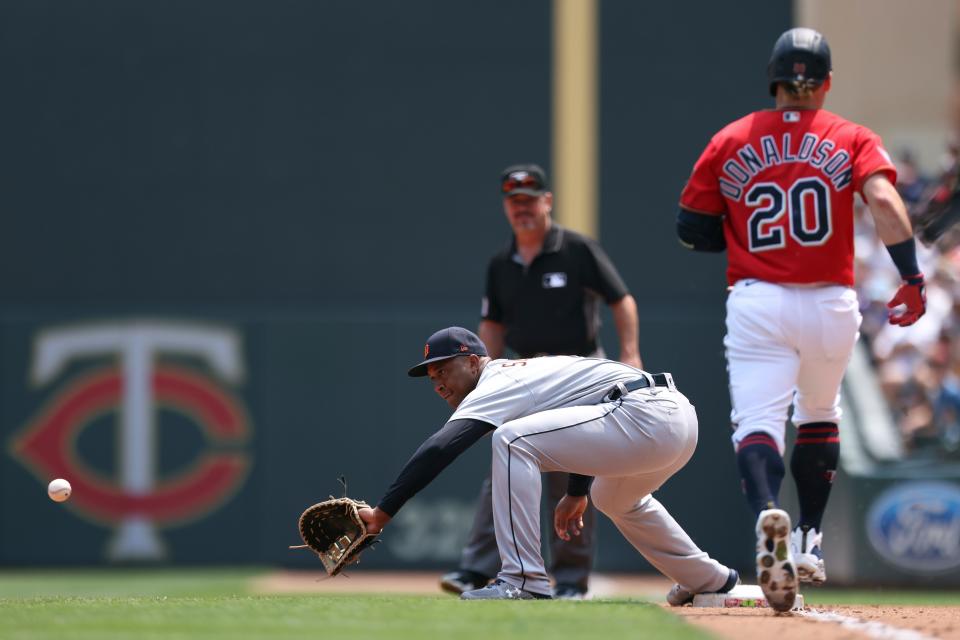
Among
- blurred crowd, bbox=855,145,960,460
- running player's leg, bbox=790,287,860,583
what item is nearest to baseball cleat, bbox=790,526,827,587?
running player's leg, bbox=790,287,860,583

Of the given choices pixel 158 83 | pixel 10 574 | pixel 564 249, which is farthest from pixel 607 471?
pixel 158 83

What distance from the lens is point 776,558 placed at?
4656 millimetres

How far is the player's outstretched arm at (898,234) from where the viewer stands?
505 centimetres

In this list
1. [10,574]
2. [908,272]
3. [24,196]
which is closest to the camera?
[908,272]

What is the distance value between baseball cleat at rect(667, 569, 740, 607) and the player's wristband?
4.32 feet

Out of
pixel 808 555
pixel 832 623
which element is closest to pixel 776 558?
pixel 832 623

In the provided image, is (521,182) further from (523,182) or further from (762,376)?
(762,376)

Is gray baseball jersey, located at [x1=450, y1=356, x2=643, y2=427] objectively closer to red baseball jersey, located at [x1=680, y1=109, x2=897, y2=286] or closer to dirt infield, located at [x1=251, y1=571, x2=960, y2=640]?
red baseball jersey, located at [x1=680, y1=109, x2=897, y2=286]

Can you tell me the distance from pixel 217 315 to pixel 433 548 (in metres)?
2.29

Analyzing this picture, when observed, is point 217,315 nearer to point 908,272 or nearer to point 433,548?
point 433,548

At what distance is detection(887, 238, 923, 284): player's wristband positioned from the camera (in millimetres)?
5113

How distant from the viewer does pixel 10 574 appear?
396 inches

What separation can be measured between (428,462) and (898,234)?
5.89ft

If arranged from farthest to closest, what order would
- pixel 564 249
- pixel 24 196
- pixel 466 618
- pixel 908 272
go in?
pixel 24 196 < pixel 564 249 < pixel 908 272 < pixel 466 618
